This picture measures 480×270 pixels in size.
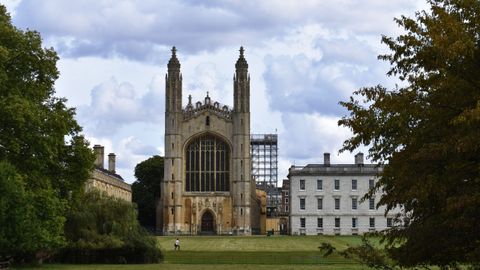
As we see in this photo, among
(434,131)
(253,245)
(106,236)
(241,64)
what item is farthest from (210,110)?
(434,131)

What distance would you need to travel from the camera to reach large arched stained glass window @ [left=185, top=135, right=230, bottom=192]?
325 ft

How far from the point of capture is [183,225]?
97.0m

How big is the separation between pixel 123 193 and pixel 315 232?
24.3 m

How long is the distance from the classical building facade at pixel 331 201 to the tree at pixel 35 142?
205 ft

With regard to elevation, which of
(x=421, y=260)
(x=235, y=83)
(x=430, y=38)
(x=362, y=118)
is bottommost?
(x=421, y=260)

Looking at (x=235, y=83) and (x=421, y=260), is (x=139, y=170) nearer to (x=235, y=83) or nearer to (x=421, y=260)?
(x=235, y=83)

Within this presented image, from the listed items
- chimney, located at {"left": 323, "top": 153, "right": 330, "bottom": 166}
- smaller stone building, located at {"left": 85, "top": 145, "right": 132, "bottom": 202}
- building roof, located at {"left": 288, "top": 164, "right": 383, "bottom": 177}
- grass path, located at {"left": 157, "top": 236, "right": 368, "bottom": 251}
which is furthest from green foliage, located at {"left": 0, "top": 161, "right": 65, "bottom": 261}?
chimney, located at {"left": 323, "top": 153, "right": 330, "bottom": 166}

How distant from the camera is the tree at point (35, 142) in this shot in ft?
100

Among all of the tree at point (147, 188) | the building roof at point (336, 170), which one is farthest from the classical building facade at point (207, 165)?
the tree at point (147, 188)

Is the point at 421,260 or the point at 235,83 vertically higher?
the point at 235,83

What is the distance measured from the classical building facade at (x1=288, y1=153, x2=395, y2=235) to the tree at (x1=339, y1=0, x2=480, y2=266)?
255 ft

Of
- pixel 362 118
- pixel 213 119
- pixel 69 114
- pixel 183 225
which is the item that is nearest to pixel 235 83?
pixel 213 119

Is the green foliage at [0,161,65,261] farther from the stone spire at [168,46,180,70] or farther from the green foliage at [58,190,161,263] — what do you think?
the stone spire at [168,46,180,70]

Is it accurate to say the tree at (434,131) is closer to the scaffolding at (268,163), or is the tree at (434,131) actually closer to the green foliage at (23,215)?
the green foliage at (23,215)
